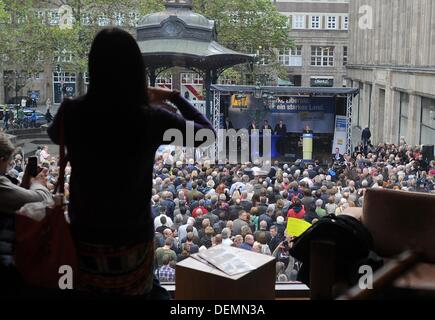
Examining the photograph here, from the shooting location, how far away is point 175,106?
1501mm

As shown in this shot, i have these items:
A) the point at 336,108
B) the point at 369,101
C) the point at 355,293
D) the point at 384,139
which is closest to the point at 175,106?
the point at 355,293

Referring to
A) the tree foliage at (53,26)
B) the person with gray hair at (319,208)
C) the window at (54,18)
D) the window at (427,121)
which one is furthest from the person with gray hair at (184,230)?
the window at (427,121)

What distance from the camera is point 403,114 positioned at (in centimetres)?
1462

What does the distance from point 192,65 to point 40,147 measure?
555 cm

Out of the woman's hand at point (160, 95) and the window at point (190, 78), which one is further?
the window at point (190, 78)

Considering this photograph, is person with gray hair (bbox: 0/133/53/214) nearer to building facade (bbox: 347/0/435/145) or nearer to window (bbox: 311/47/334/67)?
building facade (bbox: 347/0/435/145)

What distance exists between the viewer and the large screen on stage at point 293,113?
37.7 feet

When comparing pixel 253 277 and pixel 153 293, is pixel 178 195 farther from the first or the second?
pixel 153 293

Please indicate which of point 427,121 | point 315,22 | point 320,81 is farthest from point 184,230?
point 427,121

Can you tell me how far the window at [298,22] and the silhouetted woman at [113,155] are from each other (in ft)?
32.7

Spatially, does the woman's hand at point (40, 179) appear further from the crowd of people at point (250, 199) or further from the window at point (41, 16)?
the window at point (41, 16)

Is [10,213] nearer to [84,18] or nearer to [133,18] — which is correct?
[84,18]

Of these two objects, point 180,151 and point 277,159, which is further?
point 277,159
